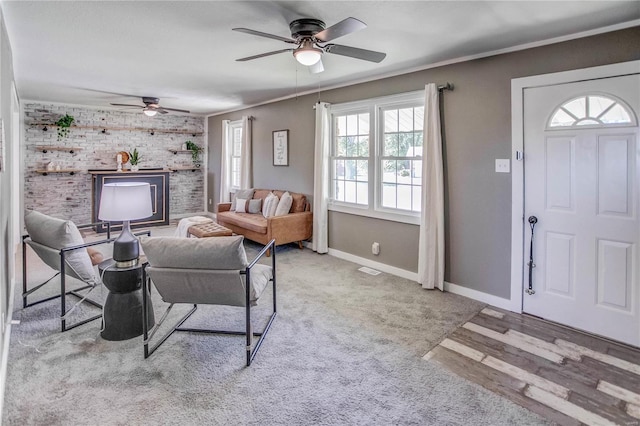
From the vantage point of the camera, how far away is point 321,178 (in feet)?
17.7

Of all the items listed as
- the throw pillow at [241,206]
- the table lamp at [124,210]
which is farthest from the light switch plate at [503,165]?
the throw pillow at [241,206]

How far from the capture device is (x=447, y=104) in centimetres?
394

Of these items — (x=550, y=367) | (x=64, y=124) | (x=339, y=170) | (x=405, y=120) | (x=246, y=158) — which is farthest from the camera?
(x=246, y=158)

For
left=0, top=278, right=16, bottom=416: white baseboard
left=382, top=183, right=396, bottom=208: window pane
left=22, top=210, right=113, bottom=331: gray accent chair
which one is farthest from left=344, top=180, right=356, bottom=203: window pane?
left=0, top=278, right=16, bottom=416: white baseboard

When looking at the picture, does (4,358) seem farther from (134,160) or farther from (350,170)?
(134,160)

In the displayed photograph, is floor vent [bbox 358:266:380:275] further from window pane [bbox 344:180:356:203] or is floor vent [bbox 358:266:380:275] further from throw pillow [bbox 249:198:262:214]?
throw pillow [bbox 249:198:262:214]

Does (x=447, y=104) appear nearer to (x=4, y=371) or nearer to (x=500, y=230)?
(x=500, y=230)

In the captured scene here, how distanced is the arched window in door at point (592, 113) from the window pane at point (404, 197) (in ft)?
5.33

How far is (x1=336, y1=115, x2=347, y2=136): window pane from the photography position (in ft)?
17.2

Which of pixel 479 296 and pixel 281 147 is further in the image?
pixel 281 147

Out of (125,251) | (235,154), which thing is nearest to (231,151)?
(235,154)

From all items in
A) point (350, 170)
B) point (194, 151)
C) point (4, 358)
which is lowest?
point (4, 358)

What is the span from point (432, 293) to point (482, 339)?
1.03 meters

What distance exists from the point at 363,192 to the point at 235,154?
Answer: 12.5 ft
